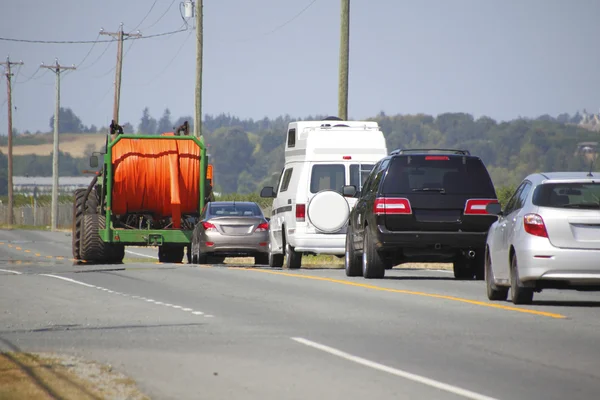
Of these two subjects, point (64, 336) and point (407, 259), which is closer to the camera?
point (64, 336)

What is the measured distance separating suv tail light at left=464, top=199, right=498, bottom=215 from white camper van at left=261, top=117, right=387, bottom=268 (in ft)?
13.4

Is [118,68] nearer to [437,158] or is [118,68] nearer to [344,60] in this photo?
[344,60]

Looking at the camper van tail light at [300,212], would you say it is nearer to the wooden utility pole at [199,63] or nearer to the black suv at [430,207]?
the black suv at [430,207]

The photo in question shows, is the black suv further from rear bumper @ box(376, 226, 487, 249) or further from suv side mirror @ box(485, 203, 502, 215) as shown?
suv side mirror @ box(485, 203, 502, 215)

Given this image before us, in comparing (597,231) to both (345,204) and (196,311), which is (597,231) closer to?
(196,311)

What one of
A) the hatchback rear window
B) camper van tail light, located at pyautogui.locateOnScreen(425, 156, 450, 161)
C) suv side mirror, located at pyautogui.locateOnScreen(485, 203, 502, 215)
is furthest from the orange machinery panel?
the hatchback rear window

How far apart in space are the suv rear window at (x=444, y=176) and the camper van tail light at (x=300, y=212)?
4.51 metres

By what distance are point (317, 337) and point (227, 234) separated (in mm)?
16718

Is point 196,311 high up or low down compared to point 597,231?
down

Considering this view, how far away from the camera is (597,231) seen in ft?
51.5

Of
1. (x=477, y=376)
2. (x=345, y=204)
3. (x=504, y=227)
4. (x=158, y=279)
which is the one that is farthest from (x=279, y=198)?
(x=477, y=376)

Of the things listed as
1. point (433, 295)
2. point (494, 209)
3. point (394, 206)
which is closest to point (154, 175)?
point (394, 206)

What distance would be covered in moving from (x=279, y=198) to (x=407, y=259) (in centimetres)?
701

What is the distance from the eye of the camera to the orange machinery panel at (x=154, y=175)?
29.9 meters
